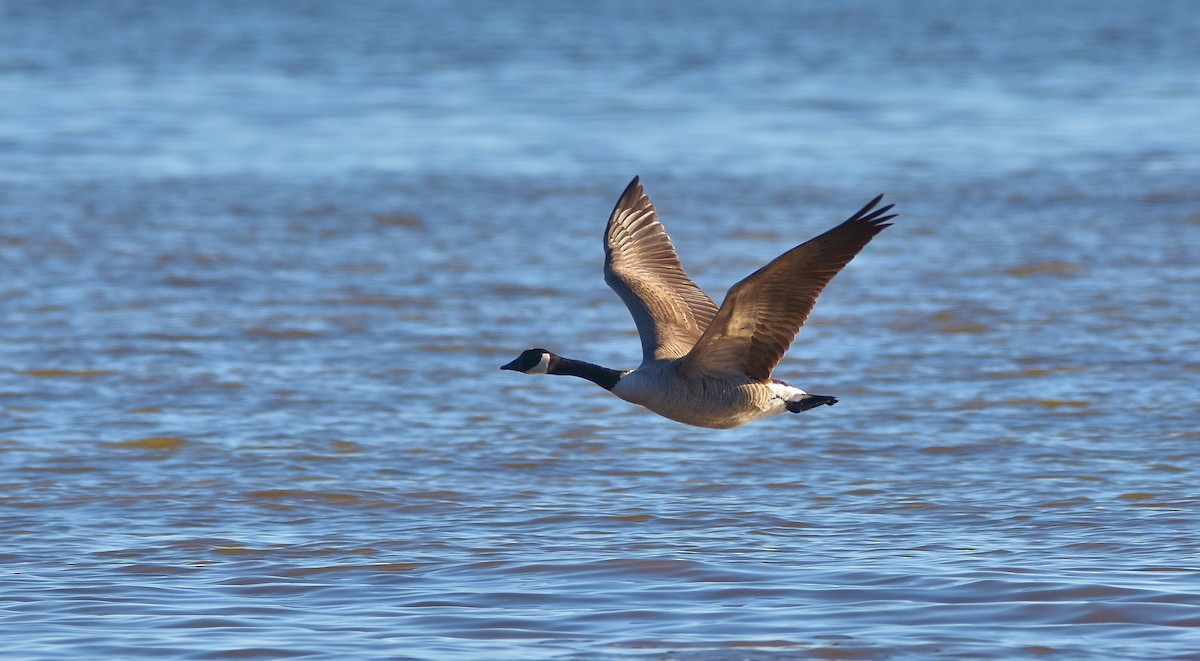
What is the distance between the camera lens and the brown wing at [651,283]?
6754 millimetres

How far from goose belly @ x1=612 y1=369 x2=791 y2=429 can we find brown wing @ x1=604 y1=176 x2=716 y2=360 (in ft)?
0.89

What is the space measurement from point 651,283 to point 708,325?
0.69 m

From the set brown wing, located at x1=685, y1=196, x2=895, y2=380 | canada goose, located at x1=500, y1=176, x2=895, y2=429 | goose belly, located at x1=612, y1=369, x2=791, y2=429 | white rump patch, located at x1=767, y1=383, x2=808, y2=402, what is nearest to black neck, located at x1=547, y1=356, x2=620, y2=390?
canada goose, located at x1=500, y1=176, x2=895, y2=429

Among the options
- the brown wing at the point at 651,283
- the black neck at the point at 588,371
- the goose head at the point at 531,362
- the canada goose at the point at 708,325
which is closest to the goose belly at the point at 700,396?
the canada goose at the point at 708,325

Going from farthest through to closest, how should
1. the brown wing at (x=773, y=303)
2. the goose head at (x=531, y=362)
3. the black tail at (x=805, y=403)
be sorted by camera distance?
the goose head at (x=531, y=362)
the black tail at (x=805, y=403)
the brown wing at (x=773, y=303)

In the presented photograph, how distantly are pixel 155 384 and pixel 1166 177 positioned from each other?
36.0 feet

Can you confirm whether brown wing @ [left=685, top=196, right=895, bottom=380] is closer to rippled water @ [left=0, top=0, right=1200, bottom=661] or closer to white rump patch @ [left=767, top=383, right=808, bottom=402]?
white rump patch @ [left=767, top=383, right=808, bottom=402]

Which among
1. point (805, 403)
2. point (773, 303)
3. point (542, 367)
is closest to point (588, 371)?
point (542, 367)

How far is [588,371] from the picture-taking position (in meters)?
6.74

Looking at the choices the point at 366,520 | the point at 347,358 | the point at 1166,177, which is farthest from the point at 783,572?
the point at 1166,177

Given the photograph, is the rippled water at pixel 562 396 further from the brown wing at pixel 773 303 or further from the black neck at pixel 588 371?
the brown wing at pixel 773 303

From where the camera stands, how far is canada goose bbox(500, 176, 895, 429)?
5.68m

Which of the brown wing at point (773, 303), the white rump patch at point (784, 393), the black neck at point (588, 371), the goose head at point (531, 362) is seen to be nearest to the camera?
the brown wing at point (773, 303)

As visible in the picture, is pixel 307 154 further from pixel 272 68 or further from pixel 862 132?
pixel 272 68
